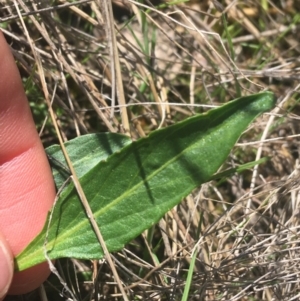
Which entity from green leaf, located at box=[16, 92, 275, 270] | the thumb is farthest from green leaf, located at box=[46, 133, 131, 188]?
the thumb

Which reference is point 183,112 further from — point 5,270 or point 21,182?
point 5,270

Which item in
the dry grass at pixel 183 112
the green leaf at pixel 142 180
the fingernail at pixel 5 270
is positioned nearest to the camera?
the green leaf at pixel 142 180

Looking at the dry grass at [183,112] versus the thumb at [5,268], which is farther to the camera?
the dry grass at [183,112]

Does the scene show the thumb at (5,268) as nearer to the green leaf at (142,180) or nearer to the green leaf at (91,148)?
the green leaf at (142,180)

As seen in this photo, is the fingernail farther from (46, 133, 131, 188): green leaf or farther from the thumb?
A: (46, 133, 131, 188): green leaf

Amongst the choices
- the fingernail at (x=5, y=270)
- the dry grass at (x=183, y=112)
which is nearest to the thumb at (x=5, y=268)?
the fingernail at (x=5, y=270)

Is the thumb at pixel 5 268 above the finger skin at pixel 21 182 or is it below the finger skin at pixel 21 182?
below
